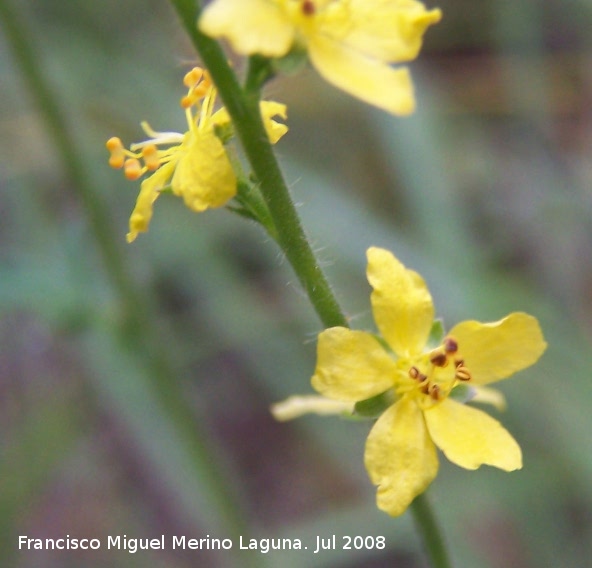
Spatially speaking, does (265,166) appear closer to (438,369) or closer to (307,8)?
(307,8)

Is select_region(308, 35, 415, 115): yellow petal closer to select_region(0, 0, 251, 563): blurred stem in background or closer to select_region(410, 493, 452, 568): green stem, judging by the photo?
select_region(410, 493, 452, 568): green stem

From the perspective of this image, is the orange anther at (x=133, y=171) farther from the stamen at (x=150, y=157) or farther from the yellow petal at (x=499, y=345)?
the yellow petal at (x=499, y=345)

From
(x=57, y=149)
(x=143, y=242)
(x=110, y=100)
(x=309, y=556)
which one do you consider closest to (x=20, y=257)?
(x=57, y=149)

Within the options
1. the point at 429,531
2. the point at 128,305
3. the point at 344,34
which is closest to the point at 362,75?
the point at 344,34

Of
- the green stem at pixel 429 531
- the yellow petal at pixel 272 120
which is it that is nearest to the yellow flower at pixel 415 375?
the green stem at pixel 429 531

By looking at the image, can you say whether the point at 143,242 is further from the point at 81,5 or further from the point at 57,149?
the point at 81,5

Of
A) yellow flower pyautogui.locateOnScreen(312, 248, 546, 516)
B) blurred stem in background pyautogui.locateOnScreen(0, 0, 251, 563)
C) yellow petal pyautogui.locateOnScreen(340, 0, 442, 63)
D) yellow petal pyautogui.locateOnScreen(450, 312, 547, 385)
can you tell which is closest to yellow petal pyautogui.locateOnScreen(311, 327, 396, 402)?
yellow flower pyautogui.locateOnScreen(312, 248, 546, 516)
